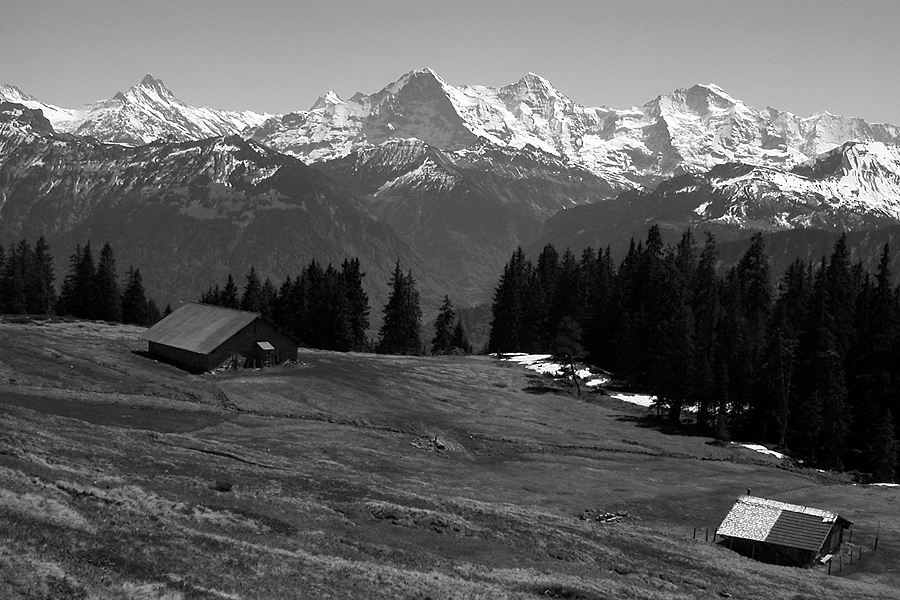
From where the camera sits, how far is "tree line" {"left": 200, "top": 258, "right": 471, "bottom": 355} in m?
147

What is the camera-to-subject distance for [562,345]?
120062 mm

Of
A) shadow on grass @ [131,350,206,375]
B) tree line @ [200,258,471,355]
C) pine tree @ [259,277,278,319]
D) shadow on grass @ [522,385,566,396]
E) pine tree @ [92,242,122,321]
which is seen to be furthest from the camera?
pine tree @ [92,242,122,321]

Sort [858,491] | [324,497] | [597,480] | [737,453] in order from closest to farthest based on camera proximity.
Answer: [324,497] < [597,480] < [858,491] < [737,453]

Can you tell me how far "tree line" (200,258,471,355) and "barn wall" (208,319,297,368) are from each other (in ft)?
125

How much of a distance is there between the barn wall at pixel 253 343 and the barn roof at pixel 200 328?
861mm

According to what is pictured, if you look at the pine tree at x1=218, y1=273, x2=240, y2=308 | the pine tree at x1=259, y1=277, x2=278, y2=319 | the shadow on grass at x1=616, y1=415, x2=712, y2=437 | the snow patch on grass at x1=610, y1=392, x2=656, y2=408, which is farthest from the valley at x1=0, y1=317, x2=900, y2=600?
the pine tree at x1=218, y1=273, x2=240, y2=308

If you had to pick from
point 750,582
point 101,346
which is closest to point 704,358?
point 750,582

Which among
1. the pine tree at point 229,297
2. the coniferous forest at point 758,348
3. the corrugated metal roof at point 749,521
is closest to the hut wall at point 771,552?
the corrugated metal roof at point 749,521

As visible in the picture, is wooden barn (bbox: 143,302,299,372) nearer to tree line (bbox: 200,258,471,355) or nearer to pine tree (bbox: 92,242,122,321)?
tree line (bbox: 200,258,471,355)

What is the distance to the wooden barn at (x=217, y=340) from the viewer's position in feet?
313

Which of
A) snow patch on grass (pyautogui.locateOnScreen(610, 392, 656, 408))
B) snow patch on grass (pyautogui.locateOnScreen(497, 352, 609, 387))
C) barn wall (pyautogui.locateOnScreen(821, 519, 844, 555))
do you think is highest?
snow patch on grass (pyautogui.locateOnScreen(497, 352, 609, 387))

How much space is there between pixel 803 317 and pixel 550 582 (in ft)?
315

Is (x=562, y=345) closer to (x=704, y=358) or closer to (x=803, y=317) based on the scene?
(x=704, y=358)

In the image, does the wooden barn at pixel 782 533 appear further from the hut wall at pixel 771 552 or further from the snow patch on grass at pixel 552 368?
the snow patch on grass at pixel 552 368
